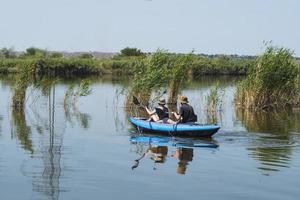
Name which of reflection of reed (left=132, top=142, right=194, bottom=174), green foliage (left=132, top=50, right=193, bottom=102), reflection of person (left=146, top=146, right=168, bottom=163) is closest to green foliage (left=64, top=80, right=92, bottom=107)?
green foliage (left=132, top=50, right=193, bottom=102)

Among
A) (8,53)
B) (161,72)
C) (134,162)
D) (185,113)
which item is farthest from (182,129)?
(8,53)

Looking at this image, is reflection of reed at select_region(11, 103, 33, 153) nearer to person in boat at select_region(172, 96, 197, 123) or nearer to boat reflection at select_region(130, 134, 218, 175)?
boat reflection at select_region(130, 134, 218, 175)

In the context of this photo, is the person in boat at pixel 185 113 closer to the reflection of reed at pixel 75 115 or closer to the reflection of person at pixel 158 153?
the reflection of person at pixel 158 153

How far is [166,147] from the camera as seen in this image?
19141mm

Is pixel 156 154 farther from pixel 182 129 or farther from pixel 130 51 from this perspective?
pixel 130 51

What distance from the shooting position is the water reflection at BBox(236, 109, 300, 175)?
54.5 ft

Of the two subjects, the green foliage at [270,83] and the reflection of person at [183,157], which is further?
the green foliage at [270,83]

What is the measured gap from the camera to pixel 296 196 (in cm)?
1252

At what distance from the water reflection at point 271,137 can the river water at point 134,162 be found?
0.03 m

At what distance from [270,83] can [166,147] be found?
15857mm

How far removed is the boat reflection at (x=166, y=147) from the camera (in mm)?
16422

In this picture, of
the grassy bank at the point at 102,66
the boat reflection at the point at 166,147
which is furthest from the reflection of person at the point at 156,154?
the grassy bank at the point at 102,66

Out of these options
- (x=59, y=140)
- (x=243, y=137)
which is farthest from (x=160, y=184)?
(x=243, y=137)

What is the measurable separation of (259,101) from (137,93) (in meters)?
7.12
